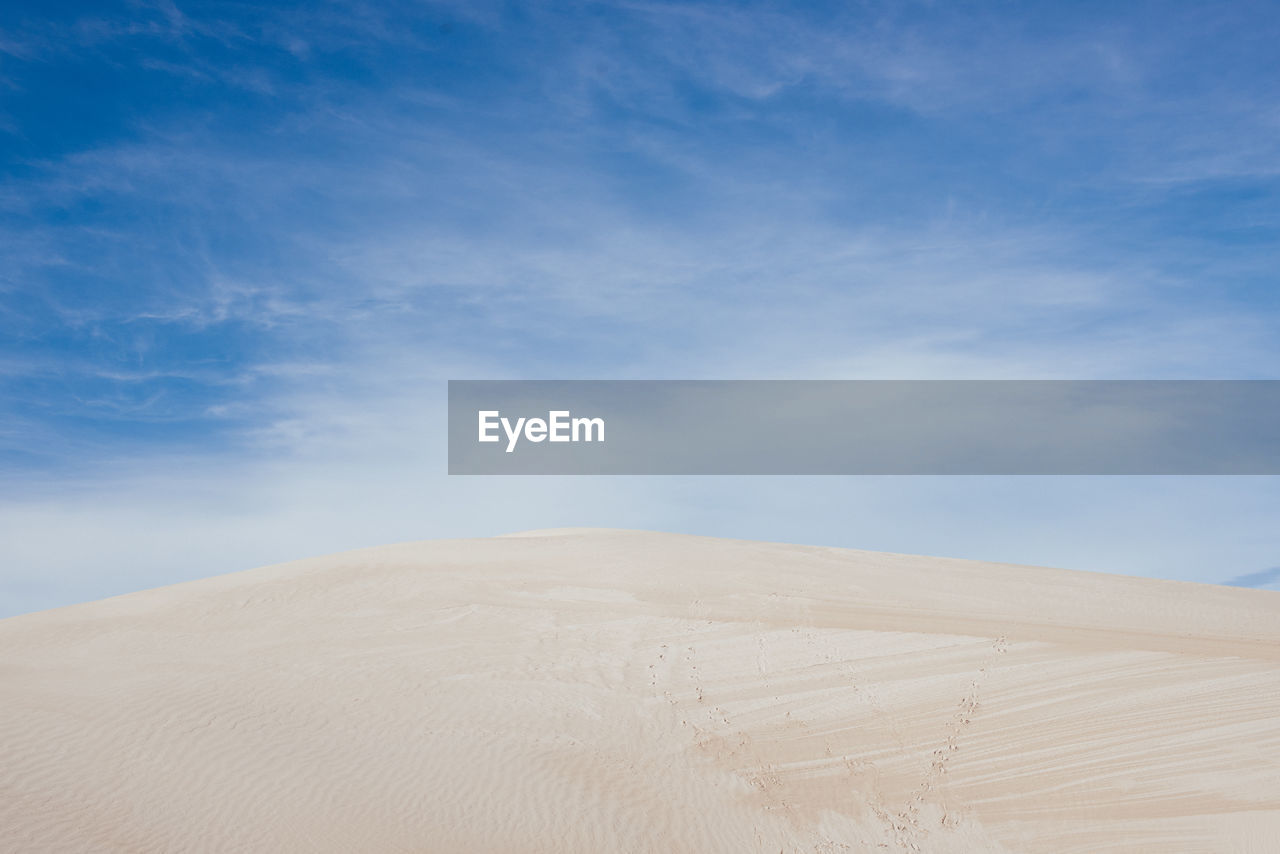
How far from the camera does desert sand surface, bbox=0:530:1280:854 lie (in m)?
11.9

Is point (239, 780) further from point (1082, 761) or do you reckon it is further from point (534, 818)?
point (1082, 761)

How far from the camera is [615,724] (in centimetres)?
1466

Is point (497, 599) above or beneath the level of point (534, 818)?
above

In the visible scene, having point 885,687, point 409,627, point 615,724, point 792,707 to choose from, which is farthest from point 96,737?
point 885,687

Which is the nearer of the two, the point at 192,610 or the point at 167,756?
the point at 167,756

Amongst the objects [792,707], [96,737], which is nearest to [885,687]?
[792,707]

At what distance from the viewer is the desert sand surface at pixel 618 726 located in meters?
11.9

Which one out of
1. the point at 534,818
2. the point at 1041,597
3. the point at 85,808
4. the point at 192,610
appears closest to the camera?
the point at 85,808

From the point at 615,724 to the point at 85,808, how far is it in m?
7.37

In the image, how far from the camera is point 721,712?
49.6 ft

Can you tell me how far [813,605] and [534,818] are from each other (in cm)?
1036

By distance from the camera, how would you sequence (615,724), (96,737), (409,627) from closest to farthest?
(96,737)
(615,724)
(409,627)

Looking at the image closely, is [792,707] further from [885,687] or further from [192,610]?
[192,610]

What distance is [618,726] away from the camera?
1460 cm
